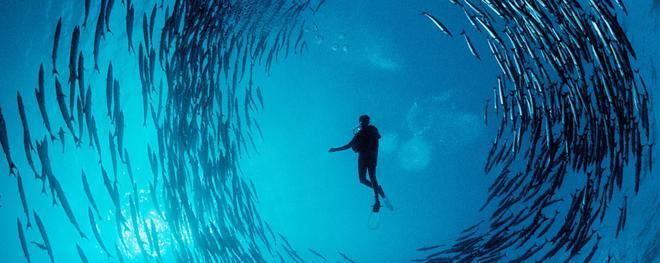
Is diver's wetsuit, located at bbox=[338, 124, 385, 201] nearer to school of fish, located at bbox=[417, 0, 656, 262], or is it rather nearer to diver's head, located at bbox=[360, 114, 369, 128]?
diver's head, located at bbox=[360, 114, 369, 128]

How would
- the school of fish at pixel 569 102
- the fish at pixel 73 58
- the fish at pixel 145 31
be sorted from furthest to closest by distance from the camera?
the school of fish at pixel 569 102
the fish at pixel 145 31
the fish at pixel 73 58

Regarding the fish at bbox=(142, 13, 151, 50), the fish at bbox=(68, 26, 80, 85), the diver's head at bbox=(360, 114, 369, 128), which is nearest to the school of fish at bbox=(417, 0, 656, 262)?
the diver's head at bbox=(360, 114, 369, 128)

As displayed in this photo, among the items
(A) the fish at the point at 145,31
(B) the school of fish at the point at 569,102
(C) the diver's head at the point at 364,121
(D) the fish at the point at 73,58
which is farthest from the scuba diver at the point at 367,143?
(D) the fish at the point at 73,58

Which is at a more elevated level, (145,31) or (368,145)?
→ (145,31)

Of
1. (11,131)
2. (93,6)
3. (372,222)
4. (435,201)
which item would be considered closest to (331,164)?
(372,222)

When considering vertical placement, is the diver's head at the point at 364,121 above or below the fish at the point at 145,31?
below

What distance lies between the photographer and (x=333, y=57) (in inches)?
585

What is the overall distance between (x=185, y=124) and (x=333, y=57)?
770cm

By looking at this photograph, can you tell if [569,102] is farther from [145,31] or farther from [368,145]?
[145,31]

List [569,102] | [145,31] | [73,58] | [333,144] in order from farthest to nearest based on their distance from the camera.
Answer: [333,144]
[569,102]
[145,31]
[73,58]

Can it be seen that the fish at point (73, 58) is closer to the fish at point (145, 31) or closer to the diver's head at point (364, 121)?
the fish at point (145, 31)

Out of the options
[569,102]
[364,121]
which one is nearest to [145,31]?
[364,121]

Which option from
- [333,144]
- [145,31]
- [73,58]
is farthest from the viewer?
[333,144]

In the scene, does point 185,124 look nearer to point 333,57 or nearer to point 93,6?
point 93,6
